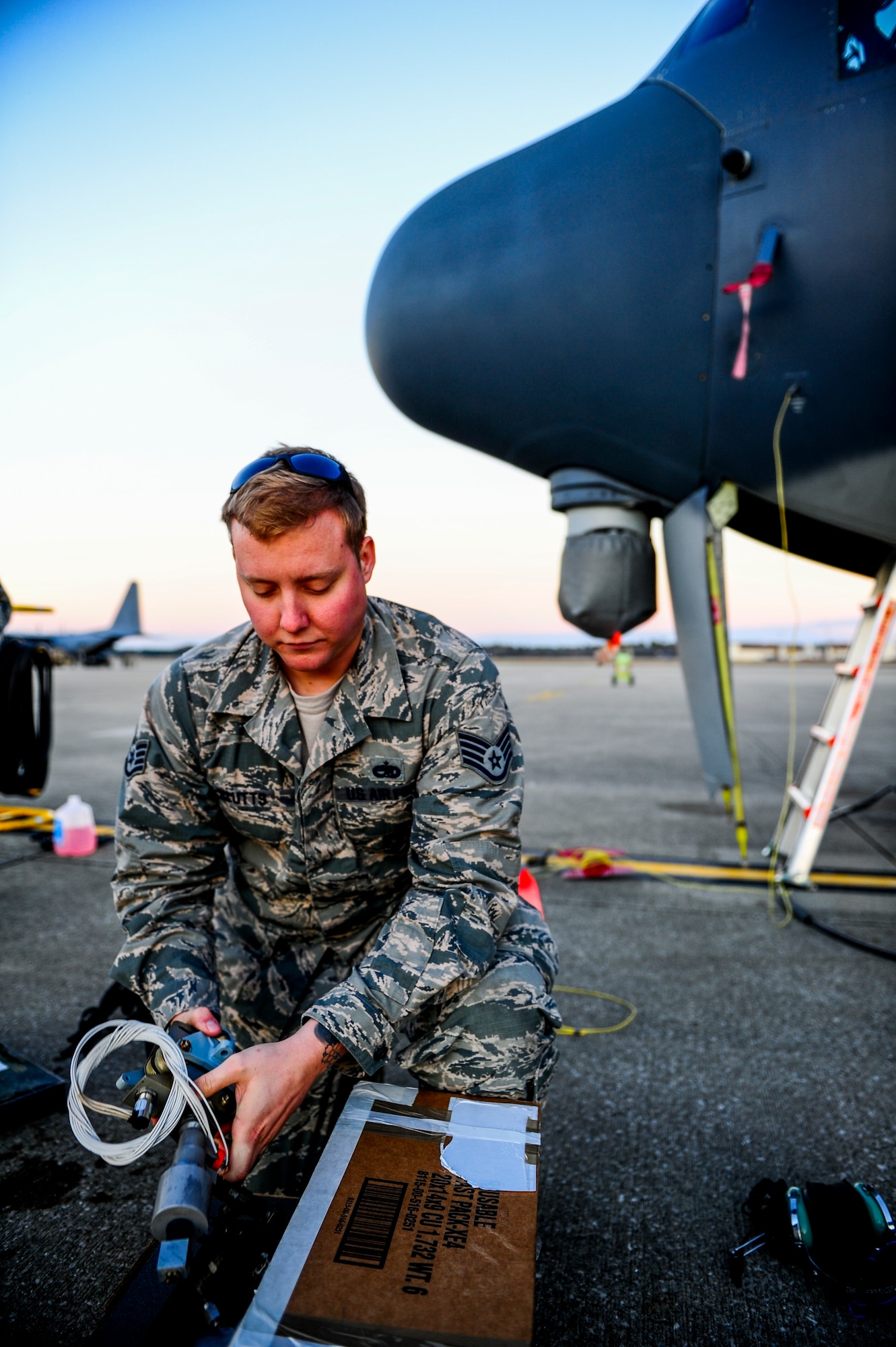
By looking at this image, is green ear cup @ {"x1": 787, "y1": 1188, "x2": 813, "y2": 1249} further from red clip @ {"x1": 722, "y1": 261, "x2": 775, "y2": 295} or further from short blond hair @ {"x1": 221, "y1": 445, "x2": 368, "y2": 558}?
red clip @ {"x1": 722, "y1": 261, "x2": 775, "y2": 295}

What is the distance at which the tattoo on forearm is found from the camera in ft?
4.25

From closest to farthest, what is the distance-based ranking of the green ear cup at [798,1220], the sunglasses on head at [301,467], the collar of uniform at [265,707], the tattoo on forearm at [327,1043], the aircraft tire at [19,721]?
the tattoo on forearm at [327,1043] < the green ear cup at [798,1220] < the sunglasses on head at [301,467] < the collar of uniform at [265,707] < the aircraft tire at [19,721]

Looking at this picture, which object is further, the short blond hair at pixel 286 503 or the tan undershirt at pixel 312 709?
the tan undershirt at pixel 312 709

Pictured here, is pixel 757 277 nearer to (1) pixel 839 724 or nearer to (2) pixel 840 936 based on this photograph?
(1) pixel 839 724

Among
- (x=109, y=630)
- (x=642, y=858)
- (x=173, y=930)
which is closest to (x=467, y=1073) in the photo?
(x=173, y=930)

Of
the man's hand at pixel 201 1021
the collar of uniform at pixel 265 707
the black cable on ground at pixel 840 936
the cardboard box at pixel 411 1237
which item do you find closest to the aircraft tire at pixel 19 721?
the collar of uniform at pixel 265 707

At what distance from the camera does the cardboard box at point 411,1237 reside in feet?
3.02

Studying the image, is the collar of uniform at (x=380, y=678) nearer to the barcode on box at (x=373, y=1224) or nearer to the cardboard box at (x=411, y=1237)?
the cardboard box at (x=411, y=1237)

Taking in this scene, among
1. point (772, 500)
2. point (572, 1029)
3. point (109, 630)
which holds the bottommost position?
point (109, 630)

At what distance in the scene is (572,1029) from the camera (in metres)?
2.34

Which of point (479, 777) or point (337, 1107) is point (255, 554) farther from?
point (337, 1107)

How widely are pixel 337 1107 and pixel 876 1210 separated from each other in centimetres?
100

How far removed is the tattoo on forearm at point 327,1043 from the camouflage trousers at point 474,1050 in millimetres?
94

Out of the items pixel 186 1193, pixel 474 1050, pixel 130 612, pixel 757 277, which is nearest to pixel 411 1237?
pixel 186 1193
